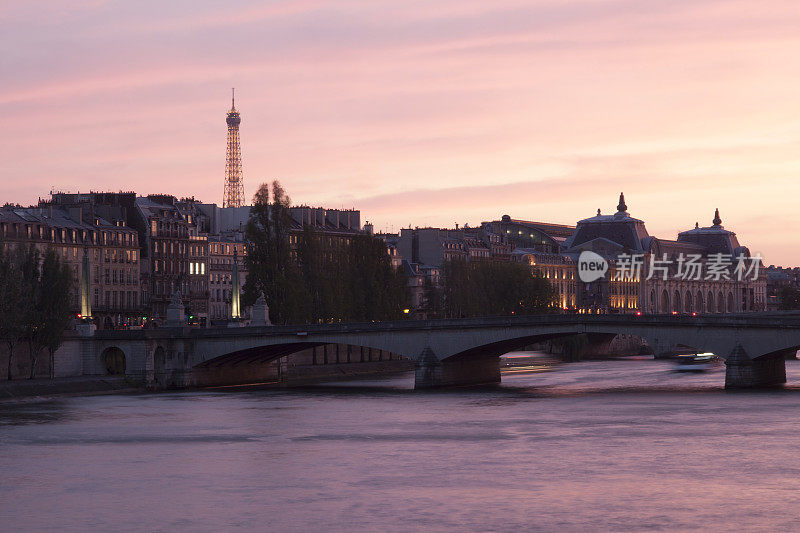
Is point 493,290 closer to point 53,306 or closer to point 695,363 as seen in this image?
point 695,363

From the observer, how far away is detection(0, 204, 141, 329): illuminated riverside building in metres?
118

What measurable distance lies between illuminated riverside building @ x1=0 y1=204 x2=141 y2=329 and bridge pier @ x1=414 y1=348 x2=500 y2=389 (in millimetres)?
30242

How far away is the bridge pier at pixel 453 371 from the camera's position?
98000mm

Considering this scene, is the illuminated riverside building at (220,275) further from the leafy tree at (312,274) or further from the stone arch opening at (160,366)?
the stone arch opening at (160,366)

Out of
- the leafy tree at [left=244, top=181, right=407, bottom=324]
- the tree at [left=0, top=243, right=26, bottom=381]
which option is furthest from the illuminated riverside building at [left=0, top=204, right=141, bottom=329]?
the tree at [left=0, top=243, right=26, bottom=381]

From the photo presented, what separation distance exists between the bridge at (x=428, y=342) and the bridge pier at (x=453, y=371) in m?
0.06

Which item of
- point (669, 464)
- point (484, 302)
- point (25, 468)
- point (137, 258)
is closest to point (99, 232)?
point (137, 258)

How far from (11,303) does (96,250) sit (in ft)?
117

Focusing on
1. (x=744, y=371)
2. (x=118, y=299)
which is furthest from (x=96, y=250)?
(x=744, y=371)

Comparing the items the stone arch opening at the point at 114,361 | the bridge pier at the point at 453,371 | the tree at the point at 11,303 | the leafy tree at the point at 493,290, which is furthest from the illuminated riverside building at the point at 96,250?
the leafy tree at the point at 493,290

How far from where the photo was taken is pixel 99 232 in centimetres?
12425

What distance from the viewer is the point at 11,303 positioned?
8850cm

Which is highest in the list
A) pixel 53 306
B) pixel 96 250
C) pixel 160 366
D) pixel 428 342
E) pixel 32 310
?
pixel 96 250

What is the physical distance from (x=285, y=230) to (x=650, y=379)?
2699 cm
